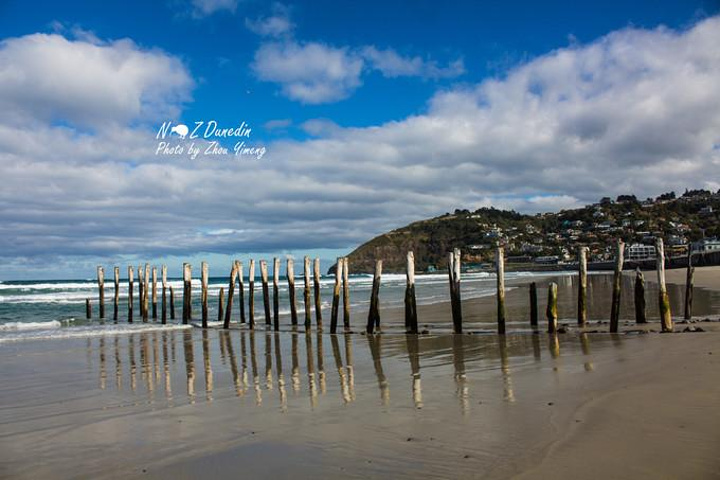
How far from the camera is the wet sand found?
A: 508 centimetres

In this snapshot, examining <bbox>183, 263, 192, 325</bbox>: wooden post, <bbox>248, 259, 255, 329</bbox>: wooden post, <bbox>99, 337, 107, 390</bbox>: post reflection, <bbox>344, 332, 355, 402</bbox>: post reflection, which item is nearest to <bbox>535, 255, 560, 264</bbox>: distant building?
<bbox>183, 263, 192, 325</bbox>: wooden post

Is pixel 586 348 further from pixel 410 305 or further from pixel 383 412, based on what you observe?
pixel 383 412

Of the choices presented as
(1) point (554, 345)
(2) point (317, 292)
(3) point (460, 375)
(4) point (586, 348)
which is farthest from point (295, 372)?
(2) point (317, 292)

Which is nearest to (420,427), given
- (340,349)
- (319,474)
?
(319,474)

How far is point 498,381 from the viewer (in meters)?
8.65

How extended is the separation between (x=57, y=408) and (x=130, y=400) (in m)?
1.03

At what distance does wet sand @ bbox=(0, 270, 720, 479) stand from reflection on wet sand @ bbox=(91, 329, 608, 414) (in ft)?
0.21

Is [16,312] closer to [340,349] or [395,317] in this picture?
[395,317]

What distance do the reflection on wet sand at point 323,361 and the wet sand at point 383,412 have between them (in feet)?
0.21

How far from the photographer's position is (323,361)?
1211cm

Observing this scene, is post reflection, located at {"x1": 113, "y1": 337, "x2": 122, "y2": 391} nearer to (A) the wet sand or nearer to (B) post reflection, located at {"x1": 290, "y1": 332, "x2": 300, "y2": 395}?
A: (A) the wet sand

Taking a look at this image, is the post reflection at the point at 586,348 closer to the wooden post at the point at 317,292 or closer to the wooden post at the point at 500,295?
the wooden post at the point at 500,295

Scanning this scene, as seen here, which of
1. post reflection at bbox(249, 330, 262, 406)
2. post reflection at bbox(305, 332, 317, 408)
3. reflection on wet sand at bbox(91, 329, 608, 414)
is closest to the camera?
post reflection at bbox(305, 332, 317, 408)

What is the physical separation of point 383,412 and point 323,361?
17.2 feet
